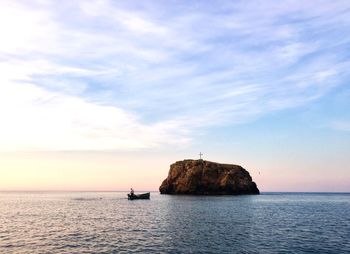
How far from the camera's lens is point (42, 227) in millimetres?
59500

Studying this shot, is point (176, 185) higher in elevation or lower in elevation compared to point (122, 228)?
higher

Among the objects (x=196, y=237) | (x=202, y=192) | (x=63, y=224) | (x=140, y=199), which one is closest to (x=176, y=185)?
(x=202, y=192)

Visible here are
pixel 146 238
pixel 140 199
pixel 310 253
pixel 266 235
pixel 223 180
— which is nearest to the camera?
pixel 310 253

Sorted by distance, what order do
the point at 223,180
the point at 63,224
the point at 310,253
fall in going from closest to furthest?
1. the point at 310,253
2. the point at 63,224
3. the point at 223,180

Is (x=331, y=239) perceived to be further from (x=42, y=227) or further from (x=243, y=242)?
(x=42, y=227)

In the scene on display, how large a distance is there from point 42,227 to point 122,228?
1267cm

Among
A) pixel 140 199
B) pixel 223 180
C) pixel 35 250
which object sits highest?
pixel 223 180

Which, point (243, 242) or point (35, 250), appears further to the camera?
point (243, 242)

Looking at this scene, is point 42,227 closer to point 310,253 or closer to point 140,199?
point 310,253

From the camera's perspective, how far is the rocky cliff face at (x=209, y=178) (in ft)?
591

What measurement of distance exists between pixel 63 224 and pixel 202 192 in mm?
122739

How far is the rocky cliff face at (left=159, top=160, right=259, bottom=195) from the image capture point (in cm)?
18025

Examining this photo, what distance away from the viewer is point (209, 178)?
18062cm

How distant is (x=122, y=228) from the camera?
2293 inches
